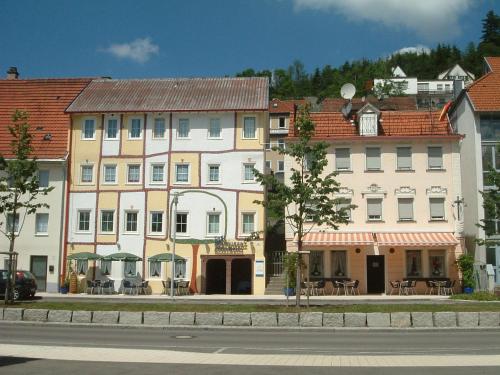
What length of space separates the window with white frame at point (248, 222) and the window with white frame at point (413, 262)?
10229mm

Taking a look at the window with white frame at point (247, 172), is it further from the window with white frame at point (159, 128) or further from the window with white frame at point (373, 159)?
the window with white frame at point (373, 159)

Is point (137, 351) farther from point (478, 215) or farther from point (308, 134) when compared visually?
point (478, 215)

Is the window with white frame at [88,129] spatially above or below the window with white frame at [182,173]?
above

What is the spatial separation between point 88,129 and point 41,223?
7.33m

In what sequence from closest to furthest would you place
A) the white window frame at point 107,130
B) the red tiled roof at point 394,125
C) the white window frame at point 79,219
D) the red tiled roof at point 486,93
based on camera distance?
1. the red tiled roof at point 486,93
2. the red tiled roof at point 394,125
3. the white window frame at point 79,219
4. the white window frame at point 107,130

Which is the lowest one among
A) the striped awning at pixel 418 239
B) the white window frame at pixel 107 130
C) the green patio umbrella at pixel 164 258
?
the green patio umbrella at pixel 164 258

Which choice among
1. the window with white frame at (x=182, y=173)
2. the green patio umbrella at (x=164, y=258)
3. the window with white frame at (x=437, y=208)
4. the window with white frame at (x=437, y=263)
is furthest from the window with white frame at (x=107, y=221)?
the window with white frame at (x=437, y=208)

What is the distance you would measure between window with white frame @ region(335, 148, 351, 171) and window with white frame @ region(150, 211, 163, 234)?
12.4 meters

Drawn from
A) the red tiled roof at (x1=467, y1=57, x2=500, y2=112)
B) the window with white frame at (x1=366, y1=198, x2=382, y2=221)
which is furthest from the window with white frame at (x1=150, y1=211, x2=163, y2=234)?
the red tiled roof at (x1=467, y1=57, x2=500, y2=112)

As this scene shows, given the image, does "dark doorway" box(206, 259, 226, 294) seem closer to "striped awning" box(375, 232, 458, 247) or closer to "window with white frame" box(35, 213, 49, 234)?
"striped awning" box(375, 232, 458, 247)

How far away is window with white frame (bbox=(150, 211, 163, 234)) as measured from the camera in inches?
A: 1608

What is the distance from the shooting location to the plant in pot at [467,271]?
36.7m

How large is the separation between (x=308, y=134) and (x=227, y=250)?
16276mm

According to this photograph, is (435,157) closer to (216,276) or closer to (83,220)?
(216,276)
